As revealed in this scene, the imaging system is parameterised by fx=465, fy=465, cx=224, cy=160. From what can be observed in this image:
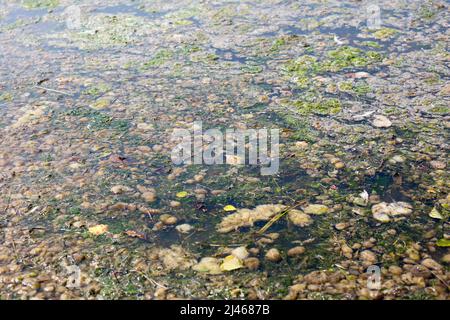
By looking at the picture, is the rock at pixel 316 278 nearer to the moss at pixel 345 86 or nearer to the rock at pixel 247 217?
the rock at pixel 247 217

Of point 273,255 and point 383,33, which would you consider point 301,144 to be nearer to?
point 273,255

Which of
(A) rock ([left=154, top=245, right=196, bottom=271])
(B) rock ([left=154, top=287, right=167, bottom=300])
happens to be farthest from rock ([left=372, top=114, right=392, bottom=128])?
(B) rock ([left=154, top=287, right=167, bottom=300])

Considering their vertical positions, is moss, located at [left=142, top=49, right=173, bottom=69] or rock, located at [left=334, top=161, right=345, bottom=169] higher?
moss, located at [left=142, top=49, right=173, bottom=69]

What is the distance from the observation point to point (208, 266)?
1.81 meters

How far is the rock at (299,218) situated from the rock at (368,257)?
277 millimetres

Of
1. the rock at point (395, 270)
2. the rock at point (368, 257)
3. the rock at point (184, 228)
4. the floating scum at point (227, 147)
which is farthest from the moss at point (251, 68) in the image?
the rock at point (395, 270)

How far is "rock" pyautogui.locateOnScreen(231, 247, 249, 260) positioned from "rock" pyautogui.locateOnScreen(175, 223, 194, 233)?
0.81 feet

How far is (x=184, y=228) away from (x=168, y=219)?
3.8 inches

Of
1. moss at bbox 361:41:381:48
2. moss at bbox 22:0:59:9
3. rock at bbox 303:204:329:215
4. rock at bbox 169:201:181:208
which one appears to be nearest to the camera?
rock at bbox 303:204:329:215

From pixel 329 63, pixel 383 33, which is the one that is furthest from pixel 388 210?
pixel 383 33

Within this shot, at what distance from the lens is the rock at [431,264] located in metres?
1.71

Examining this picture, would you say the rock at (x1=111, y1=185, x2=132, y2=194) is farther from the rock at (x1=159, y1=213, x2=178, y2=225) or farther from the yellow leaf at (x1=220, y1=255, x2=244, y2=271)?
the yellow leaf at (x1=220, y1=255, x2=244, y2=271)

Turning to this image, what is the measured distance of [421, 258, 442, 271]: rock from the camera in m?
1.71
